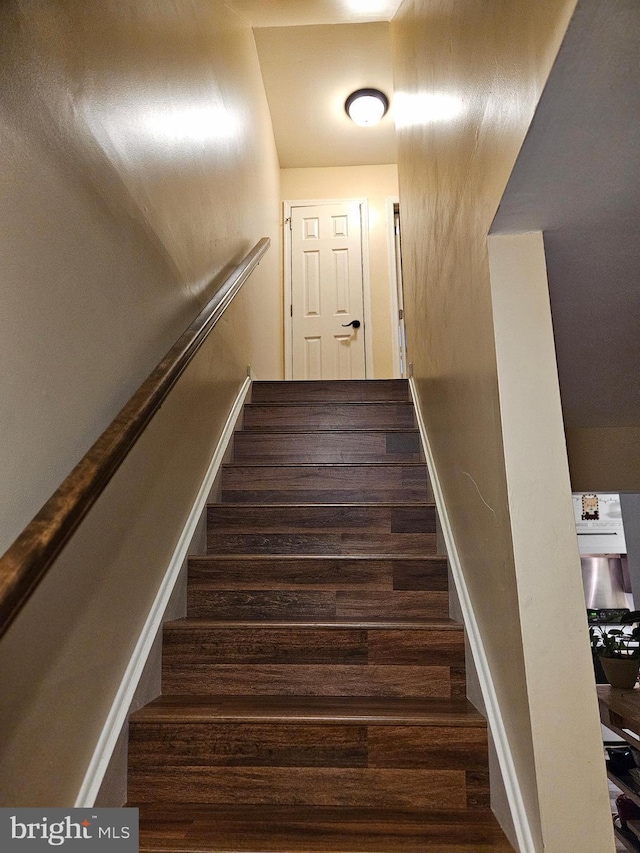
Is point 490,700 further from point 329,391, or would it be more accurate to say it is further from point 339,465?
point 329,391

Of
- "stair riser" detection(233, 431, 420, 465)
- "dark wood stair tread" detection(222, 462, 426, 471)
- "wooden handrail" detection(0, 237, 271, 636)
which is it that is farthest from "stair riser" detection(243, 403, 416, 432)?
"wooden handrail" detection(0, 237, 271, 636)

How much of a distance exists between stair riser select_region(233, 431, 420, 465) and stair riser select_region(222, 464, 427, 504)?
223 mm

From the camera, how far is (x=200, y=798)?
148 cm

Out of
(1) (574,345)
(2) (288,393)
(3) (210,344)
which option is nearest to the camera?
(1) (574,345)

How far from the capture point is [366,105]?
4.61 meters

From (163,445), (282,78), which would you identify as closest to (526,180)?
(163,445)

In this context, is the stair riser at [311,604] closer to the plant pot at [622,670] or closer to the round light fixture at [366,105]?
the plant pot at [622,670]

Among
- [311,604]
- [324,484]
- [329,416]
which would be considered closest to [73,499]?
[311,604]

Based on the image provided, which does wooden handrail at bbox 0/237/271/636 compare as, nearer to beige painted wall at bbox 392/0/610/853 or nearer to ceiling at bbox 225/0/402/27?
beige painted wall at bbox 392/0/610/853

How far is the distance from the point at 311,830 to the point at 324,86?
4.71 meters

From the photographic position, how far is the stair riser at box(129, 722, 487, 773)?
149cm

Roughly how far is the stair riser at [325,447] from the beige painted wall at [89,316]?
535 mm

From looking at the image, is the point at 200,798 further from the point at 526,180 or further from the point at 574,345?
the point at 574,345

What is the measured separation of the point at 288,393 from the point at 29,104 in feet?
8.20
